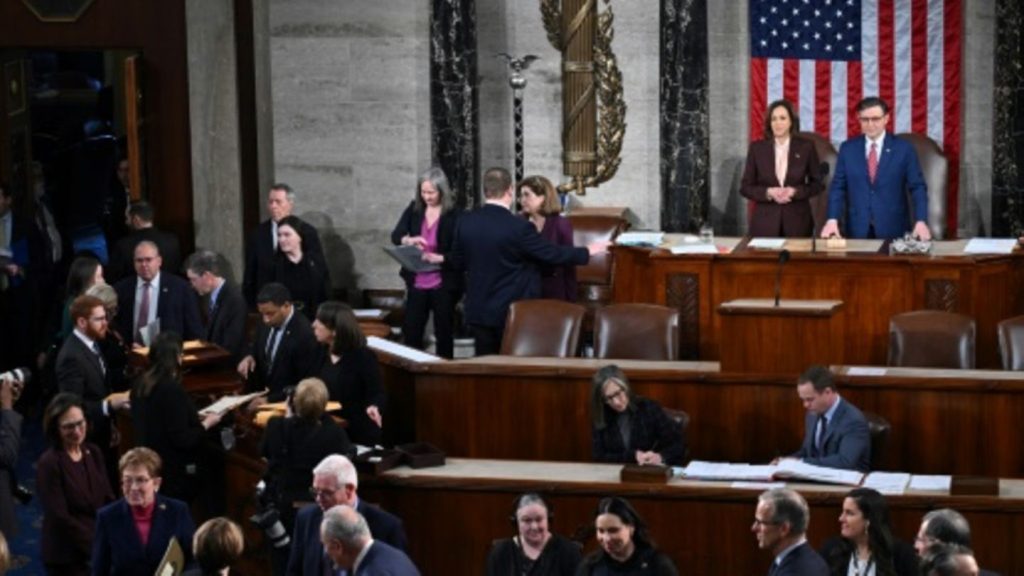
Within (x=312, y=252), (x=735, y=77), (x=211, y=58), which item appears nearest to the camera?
(x=312, y=252)

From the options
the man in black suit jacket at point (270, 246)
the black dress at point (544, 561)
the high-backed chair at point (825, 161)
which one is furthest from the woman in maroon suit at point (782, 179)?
the black dress at point (544, 561)

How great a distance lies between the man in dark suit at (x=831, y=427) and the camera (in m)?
11.0

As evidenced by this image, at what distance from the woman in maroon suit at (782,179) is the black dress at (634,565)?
5523 millimetres

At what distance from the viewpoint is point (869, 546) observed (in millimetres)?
9719

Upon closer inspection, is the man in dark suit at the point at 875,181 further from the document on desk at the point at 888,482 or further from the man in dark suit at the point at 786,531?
the man in dark suit at the point at 786,531

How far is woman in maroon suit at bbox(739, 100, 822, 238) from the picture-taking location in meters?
14.8

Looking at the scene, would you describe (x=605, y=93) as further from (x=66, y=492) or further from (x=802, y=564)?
(x=802, y=564)

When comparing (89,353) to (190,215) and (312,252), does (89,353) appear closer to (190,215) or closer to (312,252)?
(312,252)

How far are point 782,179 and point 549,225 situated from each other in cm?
186

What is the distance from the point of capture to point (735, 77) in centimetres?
1697

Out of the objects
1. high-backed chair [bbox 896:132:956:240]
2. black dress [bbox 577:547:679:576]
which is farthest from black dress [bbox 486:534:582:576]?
high-backed chair [bbox 896:132:956:240]

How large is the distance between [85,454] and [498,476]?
1.93 meters

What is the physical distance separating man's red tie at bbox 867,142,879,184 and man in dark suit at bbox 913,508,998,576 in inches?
210

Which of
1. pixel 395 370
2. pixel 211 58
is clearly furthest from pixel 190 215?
pixel 395 370
